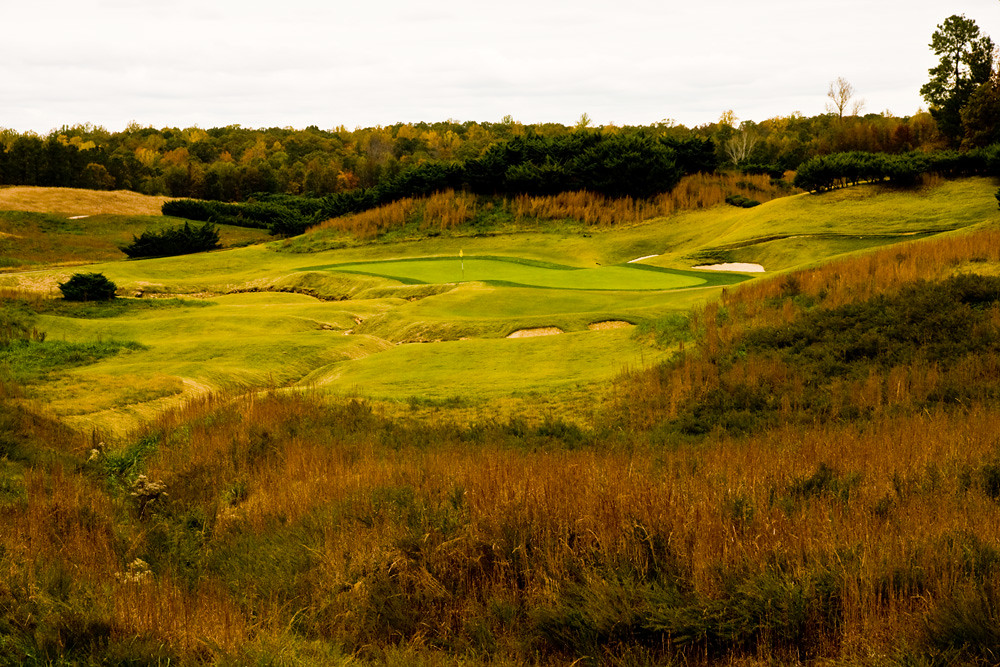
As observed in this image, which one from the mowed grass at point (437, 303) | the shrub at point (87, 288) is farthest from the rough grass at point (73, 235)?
the shrub at point (87, 288)

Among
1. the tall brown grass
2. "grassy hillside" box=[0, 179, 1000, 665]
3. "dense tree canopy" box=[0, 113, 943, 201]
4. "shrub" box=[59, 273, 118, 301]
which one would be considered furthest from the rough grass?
"grassy hillside" box=[0, 179, 1000, 665]

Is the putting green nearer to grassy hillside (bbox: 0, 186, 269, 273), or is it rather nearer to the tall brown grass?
the tall brown grass

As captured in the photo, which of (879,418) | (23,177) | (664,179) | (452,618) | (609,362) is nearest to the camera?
(452,618)

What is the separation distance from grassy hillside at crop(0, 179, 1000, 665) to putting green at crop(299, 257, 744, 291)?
6916 mm

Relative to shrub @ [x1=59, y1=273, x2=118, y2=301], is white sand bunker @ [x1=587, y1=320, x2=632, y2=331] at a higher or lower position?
lower

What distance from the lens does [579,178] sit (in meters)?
46.8

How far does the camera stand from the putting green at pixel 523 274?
88.4 feet

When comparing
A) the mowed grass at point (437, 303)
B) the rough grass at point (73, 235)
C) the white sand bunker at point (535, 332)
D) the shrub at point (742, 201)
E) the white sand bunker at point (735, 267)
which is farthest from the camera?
the rough grass at point (73, 235)

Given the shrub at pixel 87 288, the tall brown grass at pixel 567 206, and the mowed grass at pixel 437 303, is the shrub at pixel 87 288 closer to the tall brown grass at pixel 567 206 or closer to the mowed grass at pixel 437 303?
the mowed grass at pixel 437 303

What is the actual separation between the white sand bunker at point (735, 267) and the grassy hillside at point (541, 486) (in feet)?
32.4

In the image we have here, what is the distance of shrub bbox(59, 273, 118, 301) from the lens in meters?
26.8

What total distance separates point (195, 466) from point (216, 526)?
2.29m

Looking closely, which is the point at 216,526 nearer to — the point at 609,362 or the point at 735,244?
the point at 609,362

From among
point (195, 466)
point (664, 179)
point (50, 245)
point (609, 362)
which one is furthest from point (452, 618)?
point (50, 245)
